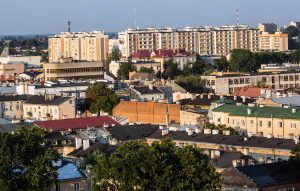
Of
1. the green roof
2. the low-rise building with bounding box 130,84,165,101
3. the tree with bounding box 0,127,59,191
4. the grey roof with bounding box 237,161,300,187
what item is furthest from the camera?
the low-rise building with bounding box 130,84,165,101

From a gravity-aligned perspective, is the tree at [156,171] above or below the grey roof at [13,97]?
above

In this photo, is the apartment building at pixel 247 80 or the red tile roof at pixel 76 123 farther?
the apartment building at pixel 247 80

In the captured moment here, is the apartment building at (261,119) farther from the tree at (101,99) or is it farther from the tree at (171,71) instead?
the tree at (171,71)

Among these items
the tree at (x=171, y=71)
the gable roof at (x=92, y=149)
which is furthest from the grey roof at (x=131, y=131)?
the tree at (x=171, y=71)

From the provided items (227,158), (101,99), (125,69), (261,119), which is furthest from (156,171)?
(125,69)

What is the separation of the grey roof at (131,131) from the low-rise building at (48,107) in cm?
1866

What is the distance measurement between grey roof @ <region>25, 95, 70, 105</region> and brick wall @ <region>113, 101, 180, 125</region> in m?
5.84

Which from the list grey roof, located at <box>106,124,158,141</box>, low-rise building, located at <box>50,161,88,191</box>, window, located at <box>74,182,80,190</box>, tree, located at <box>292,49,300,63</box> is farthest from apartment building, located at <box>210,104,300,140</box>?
tree, located at <box>292,49,300,63</box>

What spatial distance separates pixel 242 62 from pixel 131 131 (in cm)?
8780

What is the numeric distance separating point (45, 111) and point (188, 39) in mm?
106122

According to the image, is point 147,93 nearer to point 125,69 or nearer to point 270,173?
point 125,69

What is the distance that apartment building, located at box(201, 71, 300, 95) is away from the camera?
366ft

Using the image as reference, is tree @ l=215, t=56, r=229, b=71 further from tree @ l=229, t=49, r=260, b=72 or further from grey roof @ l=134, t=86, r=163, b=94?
grey roof @ l=134, t=86, r=163, b=94

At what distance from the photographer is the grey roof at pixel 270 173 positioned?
41.7 meters
